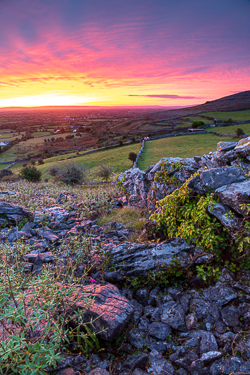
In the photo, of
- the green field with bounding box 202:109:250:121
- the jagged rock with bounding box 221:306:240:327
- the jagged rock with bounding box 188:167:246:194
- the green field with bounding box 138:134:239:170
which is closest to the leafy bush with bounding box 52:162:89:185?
the green field with bounding box 138:134:239:170

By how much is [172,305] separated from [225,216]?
238cm

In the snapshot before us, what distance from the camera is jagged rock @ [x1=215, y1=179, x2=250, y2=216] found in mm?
4441

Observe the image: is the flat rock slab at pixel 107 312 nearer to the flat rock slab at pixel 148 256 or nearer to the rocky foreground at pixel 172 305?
the rocky foreground at pixel 172 305

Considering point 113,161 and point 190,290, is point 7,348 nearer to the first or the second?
point 190,290

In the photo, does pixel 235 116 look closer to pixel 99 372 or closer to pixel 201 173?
pixel 201 173

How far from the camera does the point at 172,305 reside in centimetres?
436

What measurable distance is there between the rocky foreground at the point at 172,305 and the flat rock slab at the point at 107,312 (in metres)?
0.02

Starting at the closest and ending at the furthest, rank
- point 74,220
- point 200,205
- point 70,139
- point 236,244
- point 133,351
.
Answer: point 133,351, point 236,244, point 200,205, point 74,220, point 70,139

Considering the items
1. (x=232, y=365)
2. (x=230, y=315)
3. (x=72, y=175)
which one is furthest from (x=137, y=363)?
(x=72, y=175)

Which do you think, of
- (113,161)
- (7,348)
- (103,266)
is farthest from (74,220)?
(113,161)

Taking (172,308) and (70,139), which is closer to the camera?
(172,308)

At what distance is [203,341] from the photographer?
363cm

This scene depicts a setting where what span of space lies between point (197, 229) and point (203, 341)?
7.23 ft

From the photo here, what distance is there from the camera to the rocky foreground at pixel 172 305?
3.32 m
